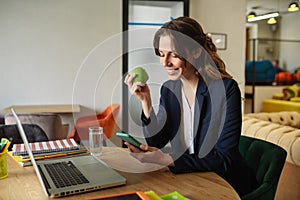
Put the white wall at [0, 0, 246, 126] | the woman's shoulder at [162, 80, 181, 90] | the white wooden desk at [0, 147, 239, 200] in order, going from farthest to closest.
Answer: the white wall at [0, 0, 246, 126]
the woman's shoulder at [162, 80, 181, 90]
the white wooden desk at [0, 147, 239, 200]

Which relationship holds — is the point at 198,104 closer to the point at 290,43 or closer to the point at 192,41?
the point at 192,41

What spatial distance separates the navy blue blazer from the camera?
1.20 metres

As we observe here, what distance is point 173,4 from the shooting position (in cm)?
457

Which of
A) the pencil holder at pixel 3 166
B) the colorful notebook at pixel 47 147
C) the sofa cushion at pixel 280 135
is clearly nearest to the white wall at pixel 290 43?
the sofa cushion at pixel 280 135

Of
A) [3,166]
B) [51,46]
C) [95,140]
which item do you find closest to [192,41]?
[95,140]

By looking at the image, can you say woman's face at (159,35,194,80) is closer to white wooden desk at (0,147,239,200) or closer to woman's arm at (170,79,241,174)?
woman's arm at (170,79,241,174)

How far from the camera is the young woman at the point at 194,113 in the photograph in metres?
1.20

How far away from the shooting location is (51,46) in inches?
162

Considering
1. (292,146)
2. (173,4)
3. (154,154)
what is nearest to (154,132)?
(154,154)

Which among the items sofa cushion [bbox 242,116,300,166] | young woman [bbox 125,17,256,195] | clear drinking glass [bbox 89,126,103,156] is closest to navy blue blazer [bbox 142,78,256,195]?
young woman [bbox 125,17,256,195]

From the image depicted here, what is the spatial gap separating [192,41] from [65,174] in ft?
2.43

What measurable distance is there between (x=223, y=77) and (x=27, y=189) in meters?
0.90

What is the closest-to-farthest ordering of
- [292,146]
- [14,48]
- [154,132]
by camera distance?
[154,132], [292,146], [14,48]

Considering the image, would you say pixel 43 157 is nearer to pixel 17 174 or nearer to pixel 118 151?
pixel 17 174
